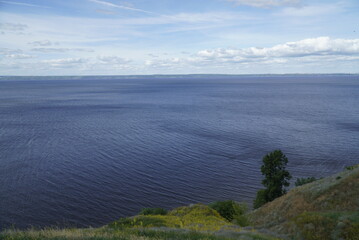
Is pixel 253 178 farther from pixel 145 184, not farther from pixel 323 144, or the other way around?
pixel 323 144

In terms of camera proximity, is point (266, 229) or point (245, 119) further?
point (245, 119)

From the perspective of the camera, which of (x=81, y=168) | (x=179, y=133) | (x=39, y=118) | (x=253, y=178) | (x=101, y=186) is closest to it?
(x=101, y=186)

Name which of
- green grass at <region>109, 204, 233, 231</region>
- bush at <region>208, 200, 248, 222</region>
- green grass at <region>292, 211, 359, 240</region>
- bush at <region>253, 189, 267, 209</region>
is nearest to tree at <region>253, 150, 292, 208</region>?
bush at <region>253, 189, 267, 209</region>

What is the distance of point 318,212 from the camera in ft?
82.2

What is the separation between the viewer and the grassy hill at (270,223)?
1608cm

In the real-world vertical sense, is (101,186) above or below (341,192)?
below

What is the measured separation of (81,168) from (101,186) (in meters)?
10.1

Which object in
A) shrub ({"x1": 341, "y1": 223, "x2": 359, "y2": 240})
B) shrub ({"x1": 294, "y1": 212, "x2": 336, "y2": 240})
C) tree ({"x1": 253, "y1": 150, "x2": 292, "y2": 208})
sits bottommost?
tree ({"x1": 253, "y1": 150, "x2": 292, "y2": 208})

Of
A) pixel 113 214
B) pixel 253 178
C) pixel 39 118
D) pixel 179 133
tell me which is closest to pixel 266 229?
pixel 113 214

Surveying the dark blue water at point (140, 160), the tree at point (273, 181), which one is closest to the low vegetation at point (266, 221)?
the tree at point (273, 181)

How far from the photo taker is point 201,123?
102938mm

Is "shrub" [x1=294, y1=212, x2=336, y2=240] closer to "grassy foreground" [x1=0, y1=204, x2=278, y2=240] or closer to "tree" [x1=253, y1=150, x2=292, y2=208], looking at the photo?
"grassy foreground" [x1=0, y1=204, x2=278, y2=240]

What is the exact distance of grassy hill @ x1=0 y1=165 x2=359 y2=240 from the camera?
16.1 meters

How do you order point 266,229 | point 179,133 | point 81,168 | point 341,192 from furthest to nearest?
point 179,133, point 81,168, point 341,192, point 266,229
